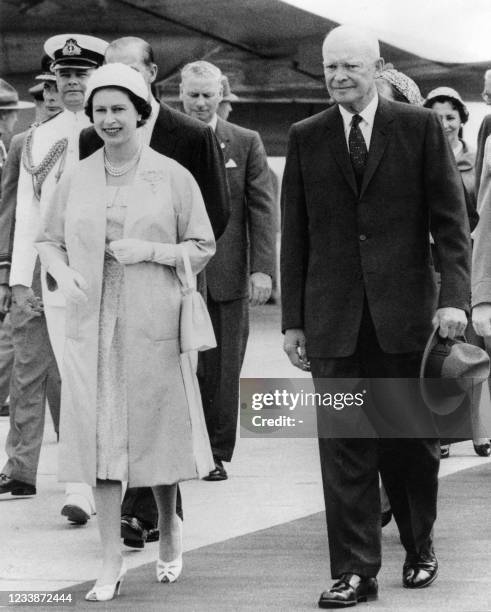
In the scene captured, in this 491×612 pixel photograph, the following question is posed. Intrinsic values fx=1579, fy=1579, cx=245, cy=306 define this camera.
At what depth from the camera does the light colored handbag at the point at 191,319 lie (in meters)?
5.11

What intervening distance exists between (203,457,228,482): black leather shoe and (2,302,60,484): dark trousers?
2.73 ft

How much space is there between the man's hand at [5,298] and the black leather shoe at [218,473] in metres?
1.28

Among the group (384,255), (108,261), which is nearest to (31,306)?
(108,261)

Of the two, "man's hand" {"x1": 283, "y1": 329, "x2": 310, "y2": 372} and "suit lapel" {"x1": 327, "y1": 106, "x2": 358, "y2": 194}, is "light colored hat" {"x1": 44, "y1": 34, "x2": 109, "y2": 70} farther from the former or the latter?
"man's hand" {"x1": 283, "y1": 329, "x2": 310, "y2": 372}

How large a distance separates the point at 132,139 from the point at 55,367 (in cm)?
201

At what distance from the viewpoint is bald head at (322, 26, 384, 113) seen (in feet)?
16.3

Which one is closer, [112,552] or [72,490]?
[112,552]

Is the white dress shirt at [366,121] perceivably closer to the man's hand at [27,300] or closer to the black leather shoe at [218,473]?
the man's hand at [27,300]

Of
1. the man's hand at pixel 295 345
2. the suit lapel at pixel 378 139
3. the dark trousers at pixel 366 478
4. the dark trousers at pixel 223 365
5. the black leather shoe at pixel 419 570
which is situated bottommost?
the dark trousers at pixel 223 365

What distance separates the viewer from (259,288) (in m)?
7.59

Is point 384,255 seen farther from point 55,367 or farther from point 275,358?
point 275,358

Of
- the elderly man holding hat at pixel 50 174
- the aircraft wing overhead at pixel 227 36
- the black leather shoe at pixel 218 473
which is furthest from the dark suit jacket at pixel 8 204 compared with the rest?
the aircraft wing overhead at pixel 227 36

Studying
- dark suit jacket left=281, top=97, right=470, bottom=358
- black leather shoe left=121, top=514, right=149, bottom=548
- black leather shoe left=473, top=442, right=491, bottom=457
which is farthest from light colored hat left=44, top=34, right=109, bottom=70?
black leather shoe left=473, top=442, right=491, bottom=457

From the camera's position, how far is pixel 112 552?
199 inches
